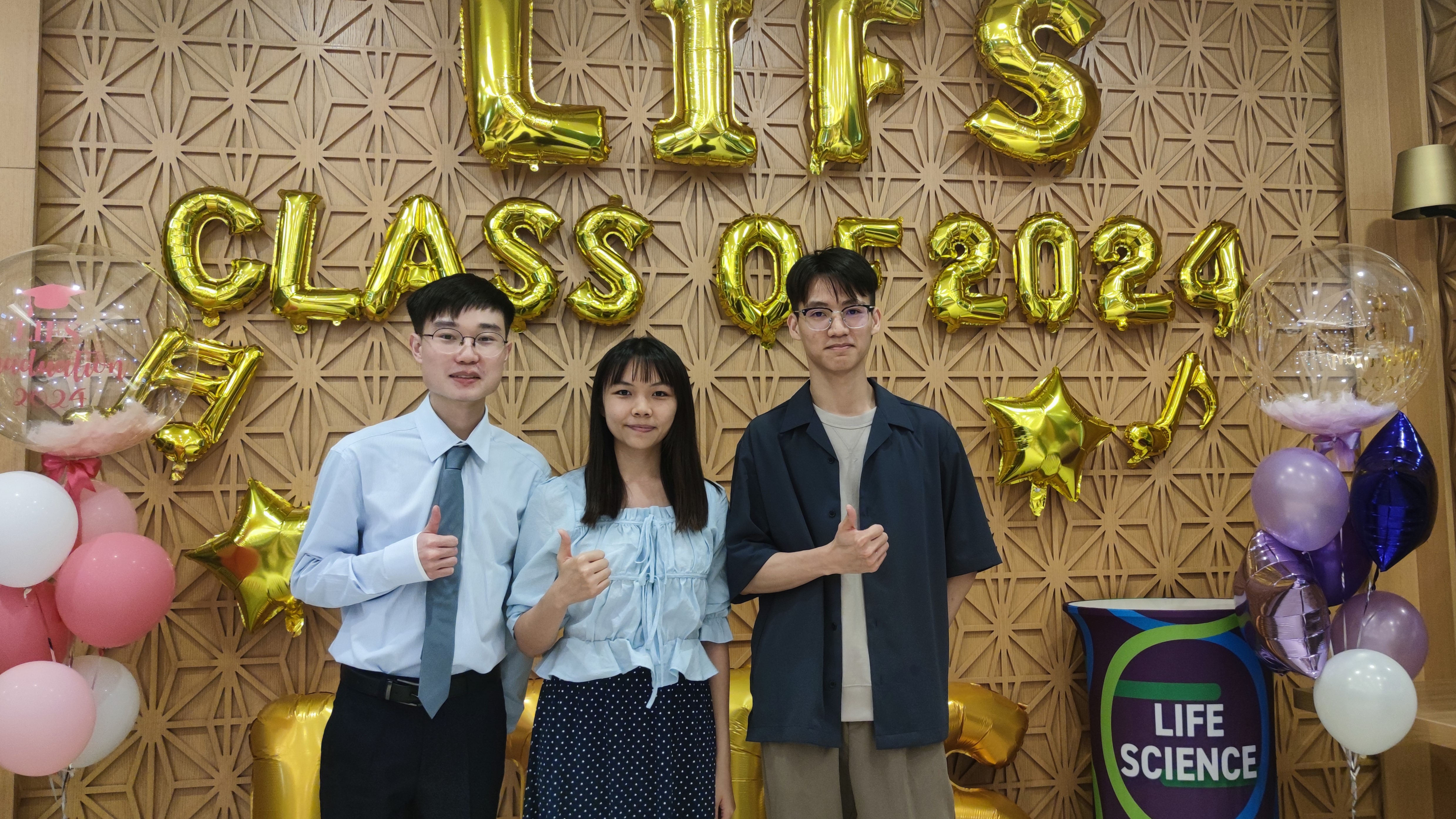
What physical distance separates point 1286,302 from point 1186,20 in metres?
1.42

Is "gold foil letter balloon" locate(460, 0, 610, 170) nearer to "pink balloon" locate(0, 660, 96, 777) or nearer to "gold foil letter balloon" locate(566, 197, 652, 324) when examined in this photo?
"gold foil letter balloon" locate(566, 197, 652, 324)

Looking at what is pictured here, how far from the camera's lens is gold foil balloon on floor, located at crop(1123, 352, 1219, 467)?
11.0ft

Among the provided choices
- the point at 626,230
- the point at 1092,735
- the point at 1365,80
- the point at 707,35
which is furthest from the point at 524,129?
the point at 1365,80

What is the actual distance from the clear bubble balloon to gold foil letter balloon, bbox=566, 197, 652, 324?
1.21 meters

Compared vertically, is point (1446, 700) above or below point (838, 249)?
below

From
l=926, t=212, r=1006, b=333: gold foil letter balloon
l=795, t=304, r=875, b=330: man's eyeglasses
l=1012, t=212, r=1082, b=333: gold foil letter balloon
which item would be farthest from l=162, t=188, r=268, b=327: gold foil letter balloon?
l=1012, t=212, r=1082, b=333: gold foil letter balloon

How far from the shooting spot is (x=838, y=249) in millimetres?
2264

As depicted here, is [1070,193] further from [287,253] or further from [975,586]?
[287,253]

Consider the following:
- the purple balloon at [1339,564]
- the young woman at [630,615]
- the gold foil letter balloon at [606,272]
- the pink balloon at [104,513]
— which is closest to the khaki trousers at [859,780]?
the young woman at [630,615]

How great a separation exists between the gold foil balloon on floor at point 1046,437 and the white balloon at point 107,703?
2.81 metres

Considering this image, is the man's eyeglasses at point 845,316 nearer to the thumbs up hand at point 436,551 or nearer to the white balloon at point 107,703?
the thumbs up hand at point 436,551

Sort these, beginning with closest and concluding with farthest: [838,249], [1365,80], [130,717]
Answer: [838,249] → [130,717] → [1365,80]

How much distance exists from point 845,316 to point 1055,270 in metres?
1.52

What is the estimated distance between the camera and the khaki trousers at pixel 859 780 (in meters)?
2.13
